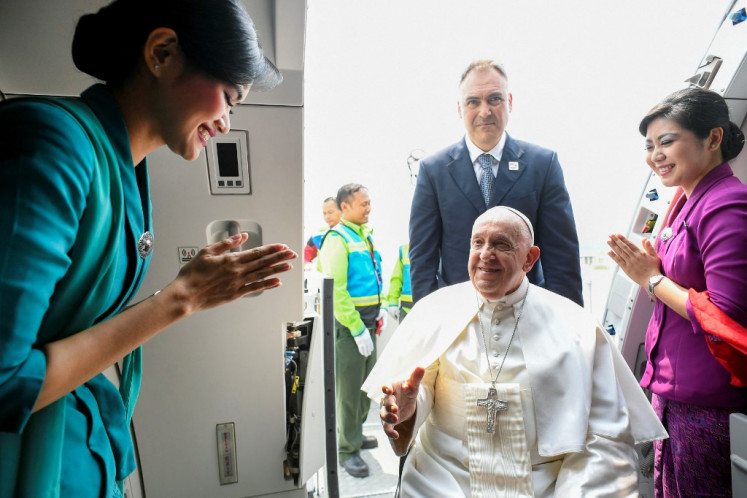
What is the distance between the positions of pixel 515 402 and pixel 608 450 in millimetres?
323

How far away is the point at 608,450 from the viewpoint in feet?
4.71

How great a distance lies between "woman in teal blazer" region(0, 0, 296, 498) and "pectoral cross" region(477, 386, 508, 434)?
3.06 ft

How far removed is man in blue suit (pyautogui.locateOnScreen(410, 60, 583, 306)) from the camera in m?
2.02

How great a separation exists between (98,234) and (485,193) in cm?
167

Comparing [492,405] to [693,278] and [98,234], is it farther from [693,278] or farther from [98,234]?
[98,234]

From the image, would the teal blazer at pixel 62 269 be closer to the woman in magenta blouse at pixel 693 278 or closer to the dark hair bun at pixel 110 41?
the dark hair bun at pixel 110 41

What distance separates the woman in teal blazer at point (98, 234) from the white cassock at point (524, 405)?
3.02 feet

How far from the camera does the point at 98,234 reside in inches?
33.0

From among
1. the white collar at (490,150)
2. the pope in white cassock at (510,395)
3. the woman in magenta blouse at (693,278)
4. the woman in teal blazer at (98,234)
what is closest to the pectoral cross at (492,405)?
the pope in white cassock at (510,395)

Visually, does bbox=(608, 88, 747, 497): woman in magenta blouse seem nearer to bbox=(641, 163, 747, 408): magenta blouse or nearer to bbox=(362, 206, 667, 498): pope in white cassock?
bbox=(641, 163, 747, 408): magenta blouse

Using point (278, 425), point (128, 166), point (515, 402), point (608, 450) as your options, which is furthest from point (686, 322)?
point (128, 166)

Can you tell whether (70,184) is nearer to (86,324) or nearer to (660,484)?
(86,324)

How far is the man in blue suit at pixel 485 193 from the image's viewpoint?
2.02 metres

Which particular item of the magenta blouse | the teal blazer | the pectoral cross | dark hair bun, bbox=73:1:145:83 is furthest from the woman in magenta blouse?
dark hair bun, bbox=73:1:145:83
